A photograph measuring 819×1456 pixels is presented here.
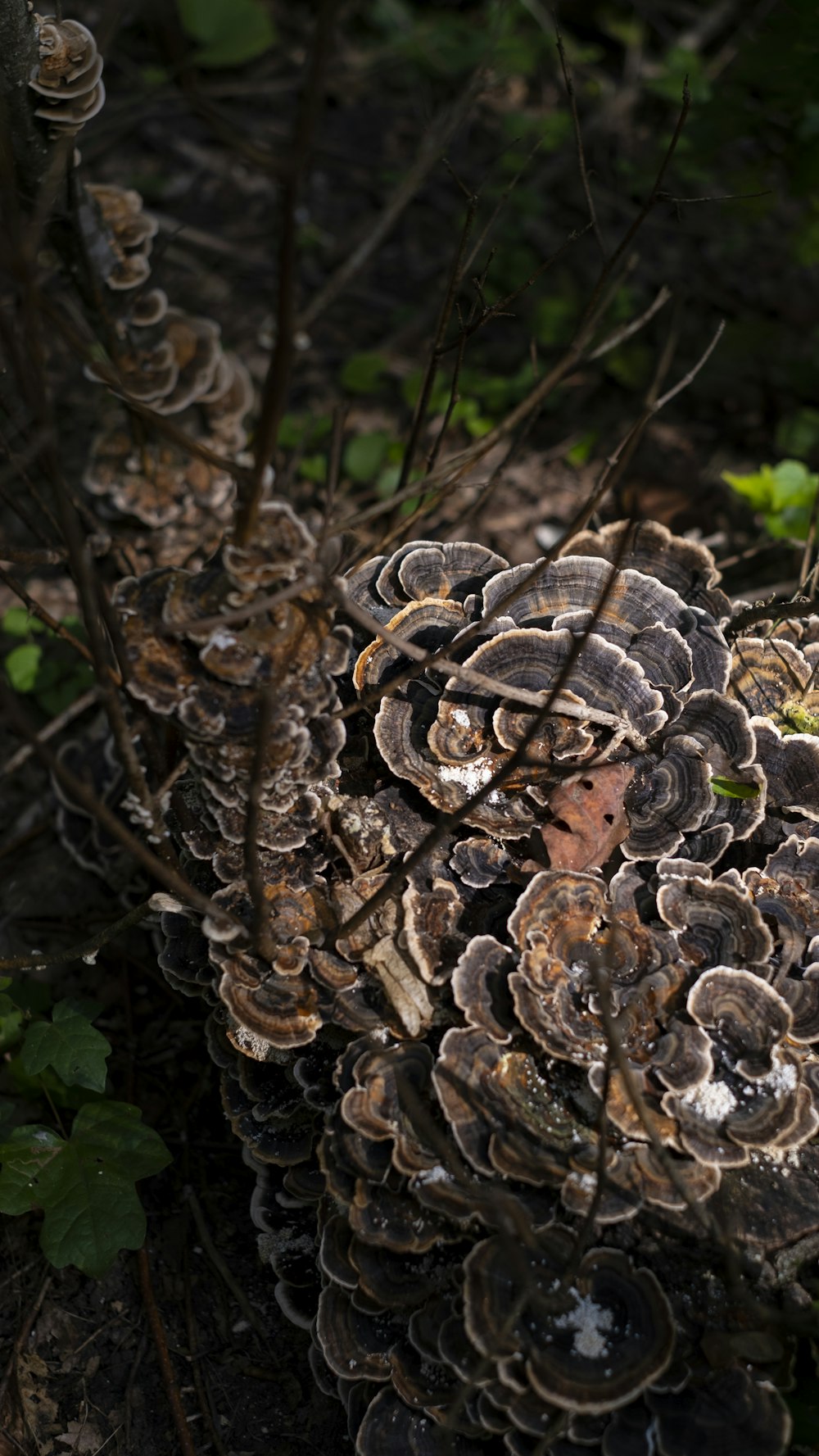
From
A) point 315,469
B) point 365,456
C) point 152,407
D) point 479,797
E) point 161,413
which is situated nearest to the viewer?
point 479,797

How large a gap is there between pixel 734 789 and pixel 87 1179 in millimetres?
2742

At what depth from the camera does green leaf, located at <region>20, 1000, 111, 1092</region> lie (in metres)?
3.62

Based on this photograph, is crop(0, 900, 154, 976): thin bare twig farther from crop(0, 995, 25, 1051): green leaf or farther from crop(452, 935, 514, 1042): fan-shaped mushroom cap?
crop(452, 935, 514, 1042): fan-shaped mushroom cap

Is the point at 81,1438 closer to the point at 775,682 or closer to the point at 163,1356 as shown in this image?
the point at 163,1356

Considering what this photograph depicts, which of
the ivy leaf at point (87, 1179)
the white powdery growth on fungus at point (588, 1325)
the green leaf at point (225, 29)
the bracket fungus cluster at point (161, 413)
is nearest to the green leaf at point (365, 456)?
the bracket fungus cluster at point (161, 413)

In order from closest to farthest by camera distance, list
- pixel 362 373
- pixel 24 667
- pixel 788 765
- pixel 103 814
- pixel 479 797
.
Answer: pixel 103 814, pixel 479 797, pixel 788 765, pixel 24 667, pixel 362 373

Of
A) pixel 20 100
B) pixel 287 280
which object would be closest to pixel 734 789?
pixel 287 280

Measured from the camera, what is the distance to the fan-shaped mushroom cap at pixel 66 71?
13.3 ft

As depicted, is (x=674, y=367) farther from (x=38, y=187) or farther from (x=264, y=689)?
(x=264, y=689)

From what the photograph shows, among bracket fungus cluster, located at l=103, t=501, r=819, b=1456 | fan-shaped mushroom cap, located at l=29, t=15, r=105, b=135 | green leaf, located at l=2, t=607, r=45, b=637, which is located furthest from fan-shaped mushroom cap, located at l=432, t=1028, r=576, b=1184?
green leaf, located at l=2, t=607, r=45, b=637

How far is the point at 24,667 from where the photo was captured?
19.1 feet

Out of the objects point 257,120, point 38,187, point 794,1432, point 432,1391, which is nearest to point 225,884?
point 432,1391

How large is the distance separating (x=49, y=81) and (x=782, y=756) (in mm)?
3968

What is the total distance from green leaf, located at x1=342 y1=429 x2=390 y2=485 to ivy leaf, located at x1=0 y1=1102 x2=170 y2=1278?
4.54 m
